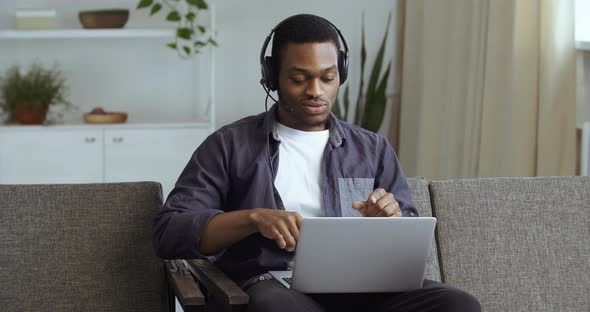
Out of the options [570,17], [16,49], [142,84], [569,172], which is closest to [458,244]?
[569,172]

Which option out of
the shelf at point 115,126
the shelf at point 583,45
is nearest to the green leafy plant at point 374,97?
the shelf at point 115,126

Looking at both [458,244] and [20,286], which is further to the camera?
[458,244]

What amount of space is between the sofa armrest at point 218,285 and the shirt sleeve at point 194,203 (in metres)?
0.06

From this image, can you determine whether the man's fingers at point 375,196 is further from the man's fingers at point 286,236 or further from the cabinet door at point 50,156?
the cabinet door at point 50,156

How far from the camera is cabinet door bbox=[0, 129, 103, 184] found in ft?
14.8

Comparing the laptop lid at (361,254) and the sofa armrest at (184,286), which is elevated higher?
the laptop lid at (361,254)

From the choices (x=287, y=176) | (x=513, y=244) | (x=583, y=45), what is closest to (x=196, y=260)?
(x=287, y=176)

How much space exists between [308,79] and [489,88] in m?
1.68

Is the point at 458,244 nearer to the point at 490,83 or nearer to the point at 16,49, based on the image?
the point at 490,83

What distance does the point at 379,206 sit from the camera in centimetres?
201

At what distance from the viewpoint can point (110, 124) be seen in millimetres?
4609

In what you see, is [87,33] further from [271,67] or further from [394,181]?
[394,181]

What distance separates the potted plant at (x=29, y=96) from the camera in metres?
4.58

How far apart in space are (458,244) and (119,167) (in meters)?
2.54
